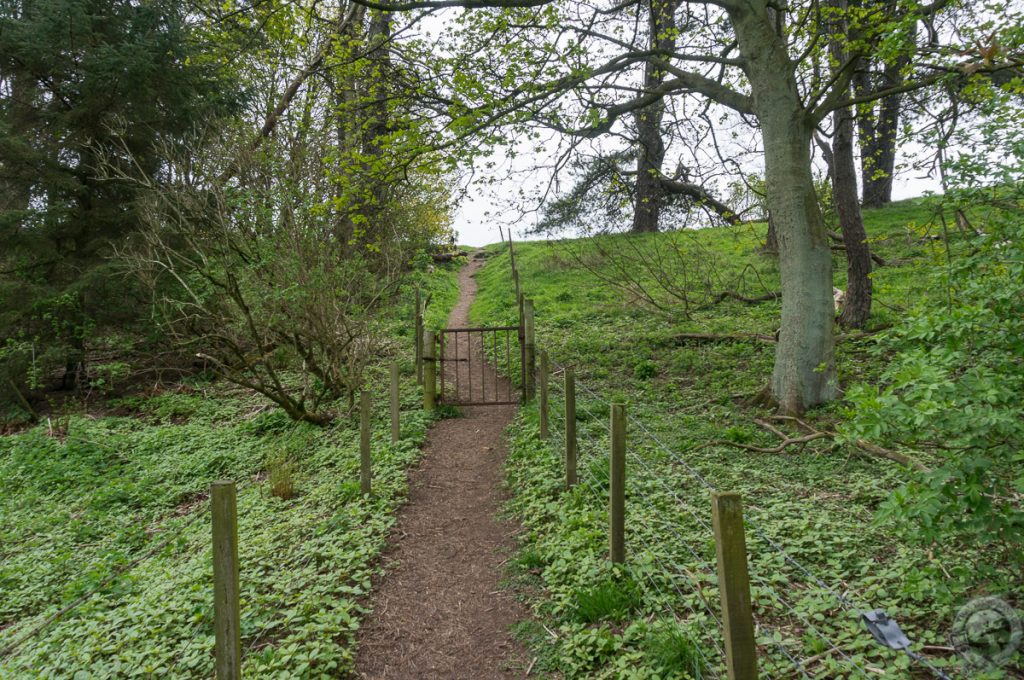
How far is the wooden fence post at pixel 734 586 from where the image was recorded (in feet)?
7.97

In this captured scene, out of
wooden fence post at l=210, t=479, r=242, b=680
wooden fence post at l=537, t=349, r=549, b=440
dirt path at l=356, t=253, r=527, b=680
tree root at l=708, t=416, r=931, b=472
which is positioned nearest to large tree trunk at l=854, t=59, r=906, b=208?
tree root at l=708, t=416, r=931, b=472

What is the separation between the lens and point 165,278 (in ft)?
45.4

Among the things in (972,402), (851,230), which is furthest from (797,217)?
(972,402)

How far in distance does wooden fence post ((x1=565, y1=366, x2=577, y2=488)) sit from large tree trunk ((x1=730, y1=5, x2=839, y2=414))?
3.45m

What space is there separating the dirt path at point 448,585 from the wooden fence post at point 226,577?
4.11 feet

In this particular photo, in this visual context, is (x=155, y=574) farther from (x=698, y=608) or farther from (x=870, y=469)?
(x=870, y=469)

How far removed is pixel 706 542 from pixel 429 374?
22.1 ft

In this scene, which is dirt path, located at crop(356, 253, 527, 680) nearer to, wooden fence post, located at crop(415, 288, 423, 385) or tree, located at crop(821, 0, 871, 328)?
wooden fence post, located at crop(415, 288, 423, 385)

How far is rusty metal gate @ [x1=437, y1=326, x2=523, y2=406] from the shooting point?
10.9 m

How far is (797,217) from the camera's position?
8109mm

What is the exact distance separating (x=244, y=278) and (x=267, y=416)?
2.69 metres

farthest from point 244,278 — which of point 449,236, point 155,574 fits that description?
point 449,236

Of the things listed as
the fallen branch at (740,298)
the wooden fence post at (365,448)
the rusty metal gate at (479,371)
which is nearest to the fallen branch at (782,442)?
the rusty metal gate at (479,371)

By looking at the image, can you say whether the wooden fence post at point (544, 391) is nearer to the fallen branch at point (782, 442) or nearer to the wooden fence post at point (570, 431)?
the wooden fence post at point (570, 431)
